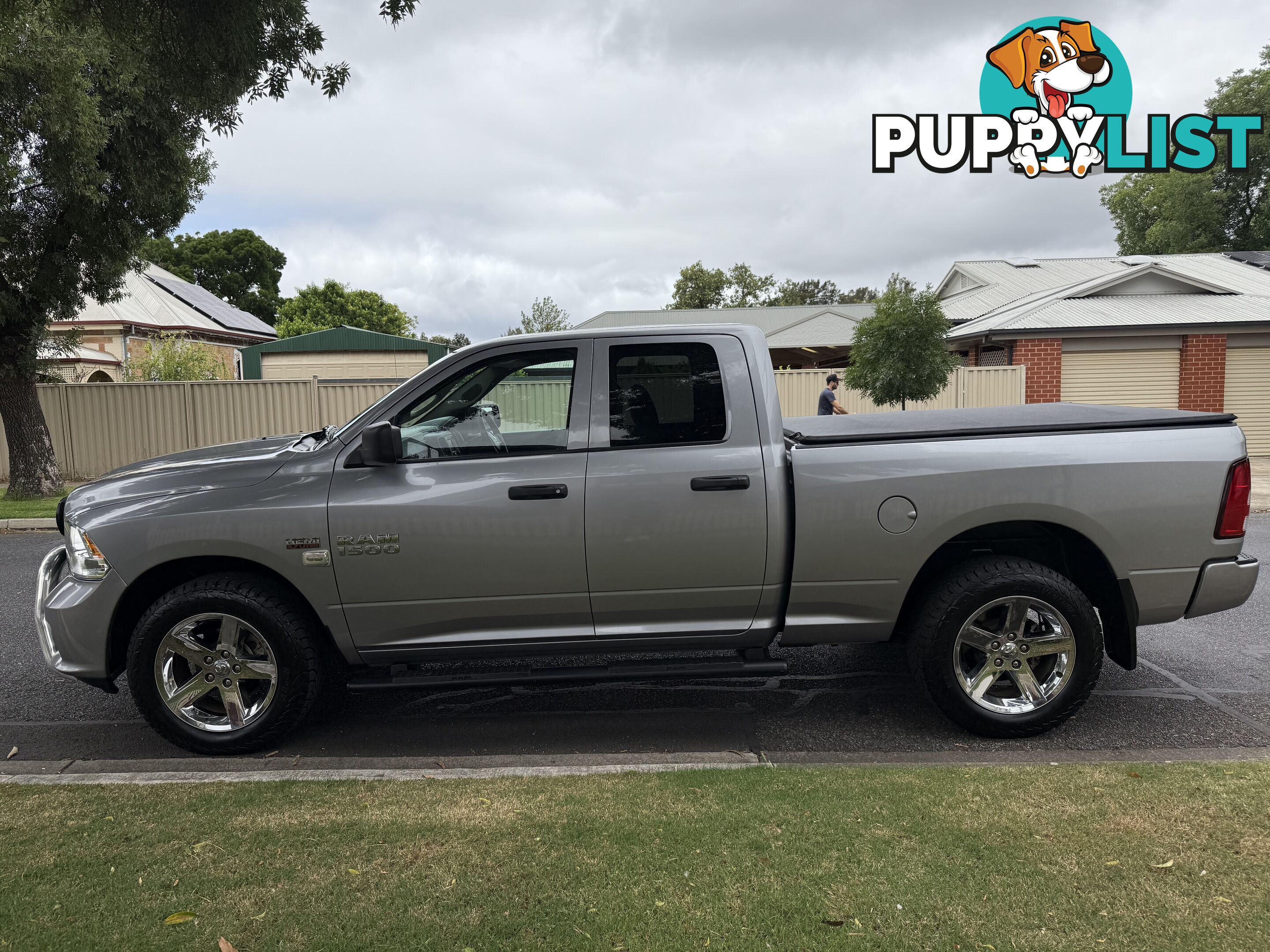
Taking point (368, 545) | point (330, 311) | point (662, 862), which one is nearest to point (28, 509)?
point (368, 545)

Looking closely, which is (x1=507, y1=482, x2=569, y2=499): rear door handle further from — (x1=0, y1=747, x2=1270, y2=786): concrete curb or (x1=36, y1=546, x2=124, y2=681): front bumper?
(x1=36, y1=546, x2=124, y2=681): front bumper

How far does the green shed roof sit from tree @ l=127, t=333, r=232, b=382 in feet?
17.1

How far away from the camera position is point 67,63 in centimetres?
1087

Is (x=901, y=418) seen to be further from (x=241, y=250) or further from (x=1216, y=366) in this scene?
(x=241, y=250)

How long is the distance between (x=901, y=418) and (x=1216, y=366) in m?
19.5

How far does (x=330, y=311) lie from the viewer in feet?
223

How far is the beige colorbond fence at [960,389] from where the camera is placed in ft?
61.2

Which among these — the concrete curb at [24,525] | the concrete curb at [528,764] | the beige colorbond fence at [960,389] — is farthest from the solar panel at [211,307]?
the concrete curb at [528,764]

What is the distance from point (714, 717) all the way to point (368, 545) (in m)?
2.01

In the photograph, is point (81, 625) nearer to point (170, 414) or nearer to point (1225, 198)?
point (170, 414)

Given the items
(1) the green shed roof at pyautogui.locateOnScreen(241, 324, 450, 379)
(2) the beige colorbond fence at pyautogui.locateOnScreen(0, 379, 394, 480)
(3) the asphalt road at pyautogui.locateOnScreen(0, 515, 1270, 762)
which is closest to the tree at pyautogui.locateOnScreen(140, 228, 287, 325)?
(1) the green shed roof at pyautogui.locateOnScreen(241, 324, 450, 379)

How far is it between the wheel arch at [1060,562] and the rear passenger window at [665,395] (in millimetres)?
1271

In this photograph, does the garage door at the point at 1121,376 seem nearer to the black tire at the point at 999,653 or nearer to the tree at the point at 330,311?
the black tire at the point at 999,653

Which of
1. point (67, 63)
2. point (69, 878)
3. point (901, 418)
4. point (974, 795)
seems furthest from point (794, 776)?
point (67, 63)
